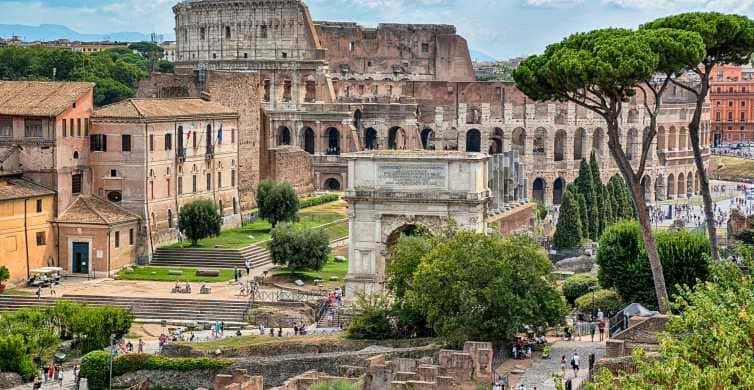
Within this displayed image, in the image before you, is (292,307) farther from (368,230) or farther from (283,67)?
(283,67)

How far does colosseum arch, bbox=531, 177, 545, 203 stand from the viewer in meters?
121

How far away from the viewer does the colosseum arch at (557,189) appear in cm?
12151

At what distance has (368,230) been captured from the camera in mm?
59219

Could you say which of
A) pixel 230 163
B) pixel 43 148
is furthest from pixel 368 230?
pixel 230 163

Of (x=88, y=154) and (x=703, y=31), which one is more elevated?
(x=703, y=31)

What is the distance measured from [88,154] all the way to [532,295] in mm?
26847

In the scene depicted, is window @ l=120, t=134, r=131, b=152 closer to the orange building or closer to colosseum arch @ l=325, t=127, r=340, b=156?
colosseum arch @ l=325, t=127, r=340, b=156

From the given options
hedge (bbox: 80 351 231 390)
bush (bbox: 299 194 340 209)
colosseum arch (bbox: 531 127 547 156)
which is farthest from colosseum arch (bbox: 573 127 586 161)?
hedge (bbox: 80 351 231 390)

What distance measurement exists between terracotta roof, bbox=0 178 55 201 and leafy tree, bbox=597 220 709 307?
75.0ft

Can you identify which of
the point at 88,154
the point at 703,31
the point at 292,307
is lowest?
the point at 292,307

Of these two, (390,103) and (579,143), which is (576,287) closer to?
(390,103)

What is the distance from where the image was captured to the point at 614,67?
47594 millimetres

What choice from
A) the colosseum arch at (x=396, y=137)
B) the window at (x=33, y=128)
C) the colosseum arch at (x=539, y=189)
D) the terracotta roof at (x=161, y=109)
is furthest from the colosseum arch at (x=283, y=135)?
the window at (x=33, y=128)

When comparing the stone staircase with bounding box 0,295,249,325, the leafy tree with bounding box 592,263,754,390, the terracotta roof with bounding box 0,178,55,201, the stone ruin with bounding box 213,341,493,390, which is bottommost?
the stone staircase with bounding box 0,295,249,325
